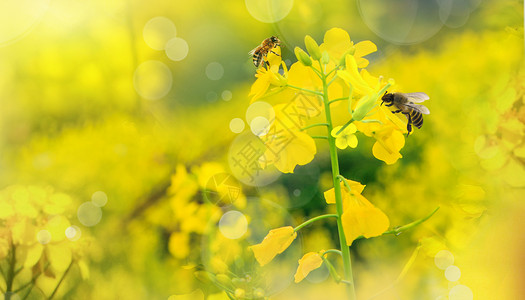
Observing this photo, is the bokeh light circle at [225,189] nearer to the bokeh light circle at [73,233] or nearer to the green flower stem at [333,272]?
the bokeh light circle at [73,233]

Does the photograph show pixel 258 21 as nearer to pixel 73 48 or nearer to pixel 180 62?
pixel 180 62

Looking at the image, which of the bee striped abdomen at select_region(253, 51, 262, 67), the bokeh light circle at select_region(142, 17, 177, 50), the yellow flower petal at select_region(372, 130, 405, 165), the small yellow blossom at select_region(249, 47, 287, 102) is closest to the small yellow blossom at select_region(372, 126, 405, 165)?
the yellow flower petal at select_region(372, 130, 405, 165)

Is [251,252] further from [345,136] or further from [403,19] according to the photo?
[403,19]

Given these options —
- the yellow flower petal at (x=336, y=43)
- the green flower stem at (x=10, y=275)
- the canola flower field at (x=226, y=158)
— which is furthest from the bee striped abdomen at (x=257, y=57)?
the green flower stem at (x=10, y=275)

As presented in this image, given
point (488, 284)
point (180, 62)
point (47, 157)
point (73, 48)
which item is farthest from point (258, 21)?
point (488, 284)

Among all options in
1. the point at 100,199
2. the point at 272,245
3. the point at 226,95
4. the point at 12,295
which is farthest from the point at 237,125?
the point at 12,295
